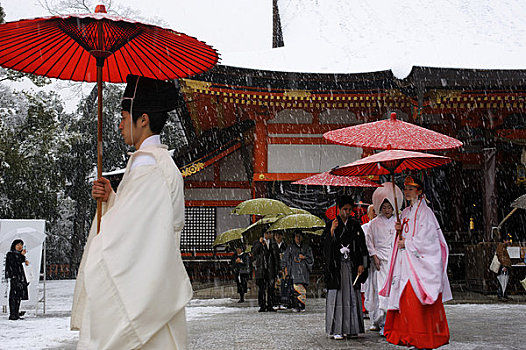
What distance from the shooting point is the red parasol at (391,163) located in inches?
256

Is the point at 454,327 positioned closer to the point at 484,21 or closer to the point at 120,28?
the point at 120,28

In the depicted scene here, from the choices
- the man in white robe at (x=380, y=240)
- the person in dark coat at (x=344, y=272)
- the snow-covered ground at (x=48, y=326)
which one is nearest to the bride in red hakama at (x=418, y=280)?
the person in dark coat at (x=344, y=272)

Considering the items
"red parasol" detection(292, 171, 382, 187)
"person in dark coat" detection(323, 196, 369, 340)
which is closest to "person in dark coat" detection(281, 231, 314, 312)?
"red parasol" detection(292, 171, 382, 187)

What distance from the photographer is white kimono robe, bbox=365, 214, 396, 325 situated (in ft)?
26.6

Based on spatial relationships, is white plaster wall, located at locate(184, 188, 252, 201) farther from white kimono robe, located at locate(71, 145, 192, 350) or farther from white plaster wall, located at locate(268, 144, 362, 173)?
white kimono robe, located at locate(71, 145, 192, 350)

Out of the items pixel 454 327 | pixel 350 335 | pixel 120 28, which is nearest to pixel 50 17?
pixel 120 28

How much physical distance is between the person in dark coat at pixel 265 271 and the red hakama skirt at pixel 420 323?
5076 millimetres

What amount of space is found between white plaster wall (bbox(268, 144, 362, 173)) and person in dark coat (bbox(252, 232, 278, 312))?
3160mm

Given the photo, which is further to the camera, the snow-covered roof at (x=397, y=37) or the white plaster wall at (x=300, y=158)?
the white plaster wall at (x=300, y=158)

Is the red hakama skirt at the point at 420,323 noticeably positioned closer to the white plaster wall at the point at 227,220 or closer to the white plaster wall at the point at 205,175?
the white plaster wall at the point at 227,220

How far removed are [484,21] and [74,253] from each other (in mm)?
21298

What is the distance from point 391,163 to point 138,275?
5.25 metres

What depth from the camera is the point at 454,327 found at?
852 cm

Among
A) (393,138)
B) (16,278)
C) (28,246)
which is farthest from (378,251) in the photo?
(28,246)
